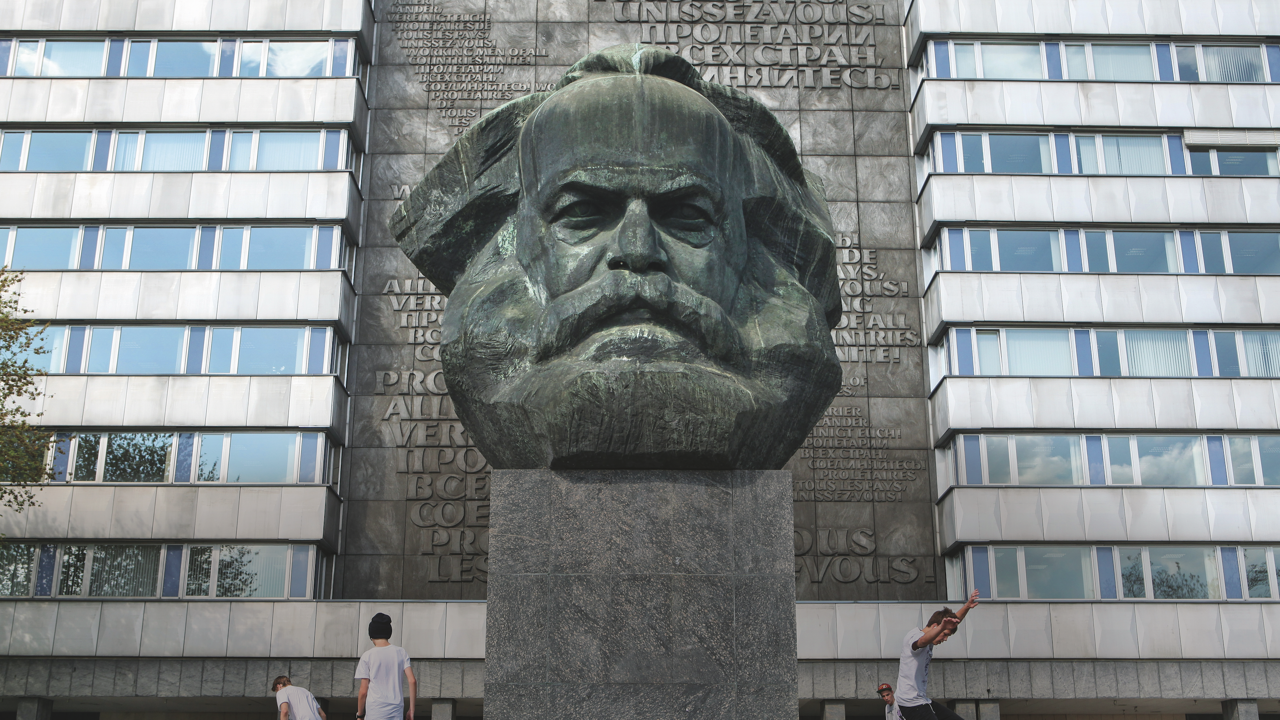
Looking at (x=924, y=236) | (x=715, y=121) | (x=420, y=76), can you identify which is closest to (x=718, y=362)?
(x=715, y=121)

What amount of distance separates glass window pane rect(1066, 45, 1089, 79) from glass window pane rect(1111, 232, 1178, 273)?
13.4 feet

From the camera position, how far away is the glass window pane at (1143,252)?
26516mm

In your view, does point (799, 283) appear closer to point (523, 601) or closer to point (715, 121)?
point (715, 121)

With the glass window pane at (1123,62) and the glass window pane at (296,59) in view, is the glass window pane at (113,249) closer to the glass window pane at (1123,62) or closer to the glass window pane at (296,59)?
the glass window pane at (296,59)

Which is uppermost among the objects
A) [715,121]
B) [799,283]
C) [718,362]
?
[715,121]

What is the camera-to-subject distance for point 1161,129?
2708cm

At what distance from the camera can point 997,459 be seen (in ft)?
82.1

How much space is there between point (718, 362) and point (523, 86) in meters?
22.3

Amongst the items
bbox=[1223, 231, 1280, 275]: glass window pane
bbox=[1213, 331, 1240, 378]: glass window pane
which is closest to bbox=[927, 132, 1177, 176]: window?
bbox=[1223, 231, 1280, 275]: glass window pane

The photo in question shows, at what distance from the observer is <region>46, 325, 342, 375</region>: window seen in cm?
2544

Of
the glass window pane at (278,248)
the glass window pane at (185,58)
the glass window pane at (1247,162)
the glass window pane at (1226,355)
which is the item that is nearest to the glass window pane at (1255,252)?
the glass window pane at (1247,162)

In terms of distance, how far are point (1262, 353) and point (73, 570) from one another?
1058 inches

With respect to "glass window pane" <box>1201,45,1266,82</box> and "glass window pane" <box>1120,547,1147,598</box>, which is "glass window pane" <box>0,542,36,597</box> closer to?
"glass window pane" <box>1120,547,1147,598</box>

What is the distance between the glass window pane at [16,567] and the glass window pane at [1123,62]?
87.7 ft
